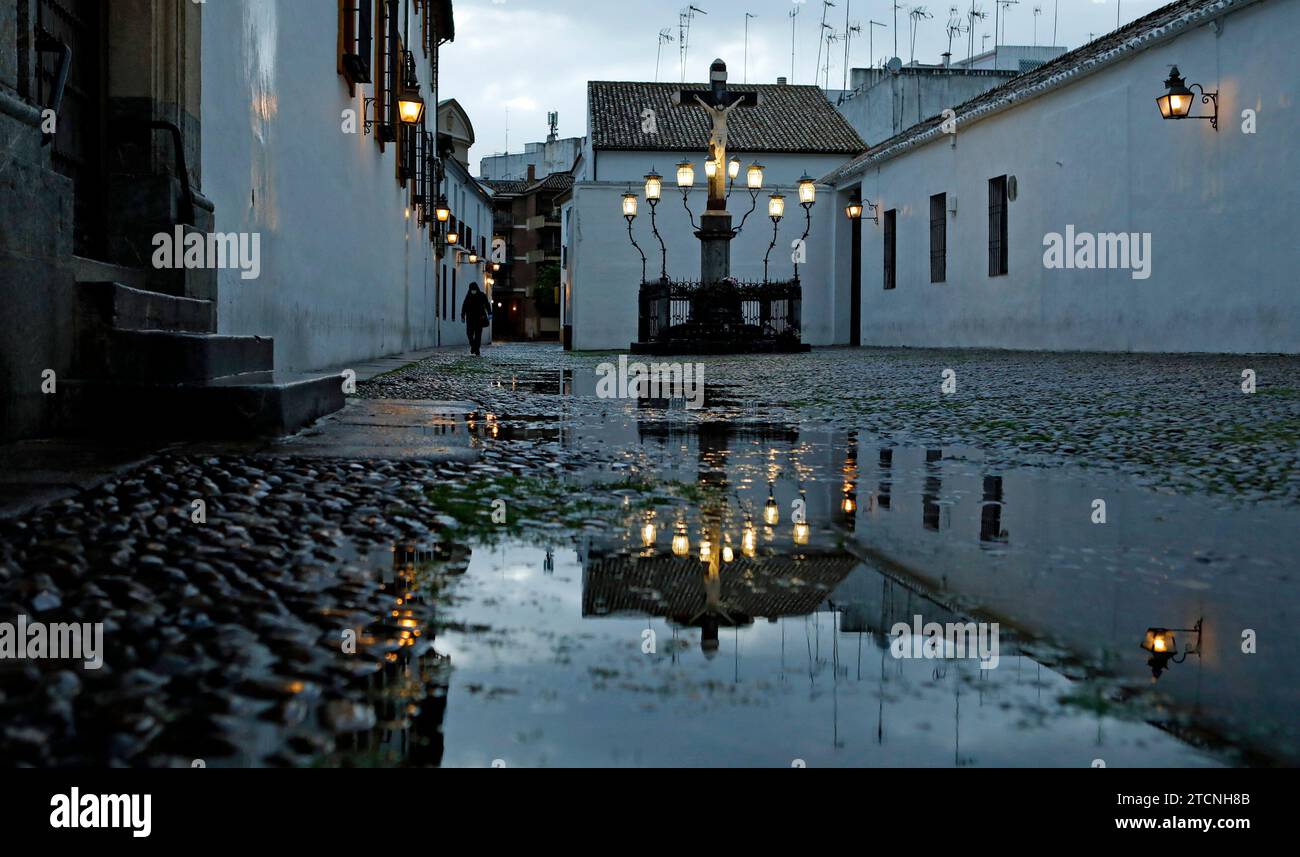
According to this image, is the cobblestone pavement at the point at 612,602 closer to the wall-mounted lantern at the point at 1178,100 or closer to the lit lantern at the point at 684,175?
the wall-mounted lantern at the point at 1178,100

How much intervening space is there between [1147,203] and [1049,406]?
37.6 feet

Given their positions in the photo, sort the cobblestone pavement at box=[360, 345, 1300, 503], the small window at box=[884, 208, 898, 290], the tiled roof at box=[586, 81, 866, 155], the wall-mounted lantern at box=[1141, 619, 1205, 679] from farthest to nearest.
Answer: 1. the tiled roof at box=[586, 81, 866, 155]
2. the small window at box=[884, 208, 898, 290]
3. the cobblestone pavement at box=[360, 345, 1300, 503]
4. the wall-mounted lantern at box=[1141, 619, 1205, 679]

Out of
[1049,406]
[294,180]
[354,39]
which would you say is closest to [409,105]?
[354,39]

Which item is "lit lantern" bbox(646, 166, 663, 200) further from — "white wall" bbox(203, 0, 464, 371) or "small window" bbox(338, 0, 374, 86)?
"small window" bbox(338, 0, 374, 86)

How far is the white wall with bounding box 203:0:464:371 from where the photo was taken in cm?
756

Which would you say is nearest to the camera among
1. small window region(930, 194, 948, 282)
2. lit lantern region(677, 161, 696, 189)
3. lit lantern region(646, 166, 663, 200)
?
lit lantern region(677, 161, 696, 189)

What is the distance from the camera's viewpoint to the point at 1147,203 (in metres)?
17.6

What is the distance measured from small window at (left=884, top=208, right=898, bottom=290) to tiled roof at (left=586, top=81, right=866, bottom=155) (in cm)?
1005

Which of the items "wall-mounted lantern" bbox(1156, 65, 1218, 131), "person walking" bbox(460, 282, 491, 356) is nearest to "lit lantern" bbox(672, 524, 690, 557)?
"wall-mounted lantern" bbox(1156, 65, 1218, 131)

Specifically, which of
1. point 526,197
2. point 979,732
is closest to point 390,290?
point 979,732

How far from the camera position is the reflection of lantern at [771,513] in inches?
128

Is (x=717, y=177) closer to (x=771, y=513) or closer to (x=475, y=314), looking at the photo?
(x=475, y=314)

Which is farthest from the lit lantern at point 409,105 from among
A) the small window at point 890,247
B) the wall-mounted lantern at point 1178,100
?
the small window at point 890,247
